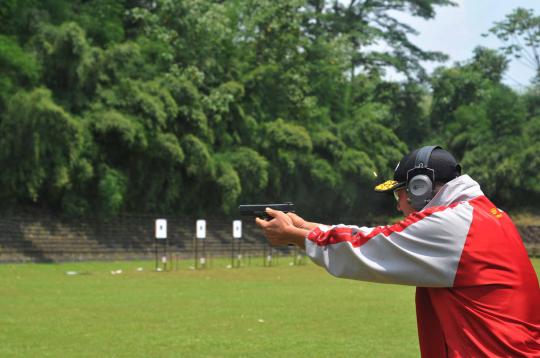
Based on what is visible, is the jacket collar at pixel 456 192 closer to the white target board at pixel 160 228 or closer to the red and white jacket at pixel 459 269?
the red and white jacket at pixel 459 269

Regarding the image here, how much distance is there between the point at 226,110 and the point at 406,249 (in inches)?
1201

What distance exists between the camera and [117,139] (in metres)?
30.0

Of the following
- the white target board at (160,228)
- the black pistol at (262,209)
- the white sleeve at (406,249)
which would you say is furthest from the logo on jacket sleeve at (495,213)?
the white target board at (160,228)

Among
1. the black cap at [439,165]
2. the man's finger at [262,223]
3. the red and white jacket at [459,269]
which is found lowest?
the red and white jacket at [459,269]

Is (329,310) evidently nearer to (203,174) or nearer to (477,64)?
(203,174)

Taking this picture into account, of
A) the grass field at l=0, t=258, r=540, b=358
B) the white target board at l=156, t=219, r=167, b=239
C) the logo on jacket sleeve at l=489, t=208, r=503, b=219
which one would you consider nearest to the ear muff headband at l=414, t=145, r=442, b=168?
the logo on jacket sleeve at l=489, t=208, r=503, b=219

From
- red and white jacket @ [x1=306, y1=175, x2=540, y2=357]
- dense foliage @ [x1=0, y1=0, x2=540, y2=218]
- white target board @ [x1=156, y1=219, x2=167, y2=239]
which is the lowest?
white target board @ [x1=156, y1=219, x2=167, y2=239]

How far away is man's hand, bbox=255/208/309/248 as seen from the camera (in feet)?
10.7

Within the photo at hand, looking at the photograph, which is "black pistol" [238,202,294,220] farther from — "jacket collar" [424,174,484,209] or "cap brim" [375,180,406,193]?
"jacket collar" [424,174,484,209]

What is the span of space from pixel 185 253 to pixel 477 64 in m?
29.1

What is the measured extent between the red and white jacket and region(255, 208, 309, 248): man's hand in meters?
0.09

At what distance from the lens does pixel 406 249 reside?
3078mm

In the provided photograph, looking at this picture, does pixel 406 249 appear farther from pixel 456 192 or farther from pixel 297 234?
pixel 297 234

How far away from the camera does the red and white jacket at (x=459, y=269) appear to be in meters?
3.02
